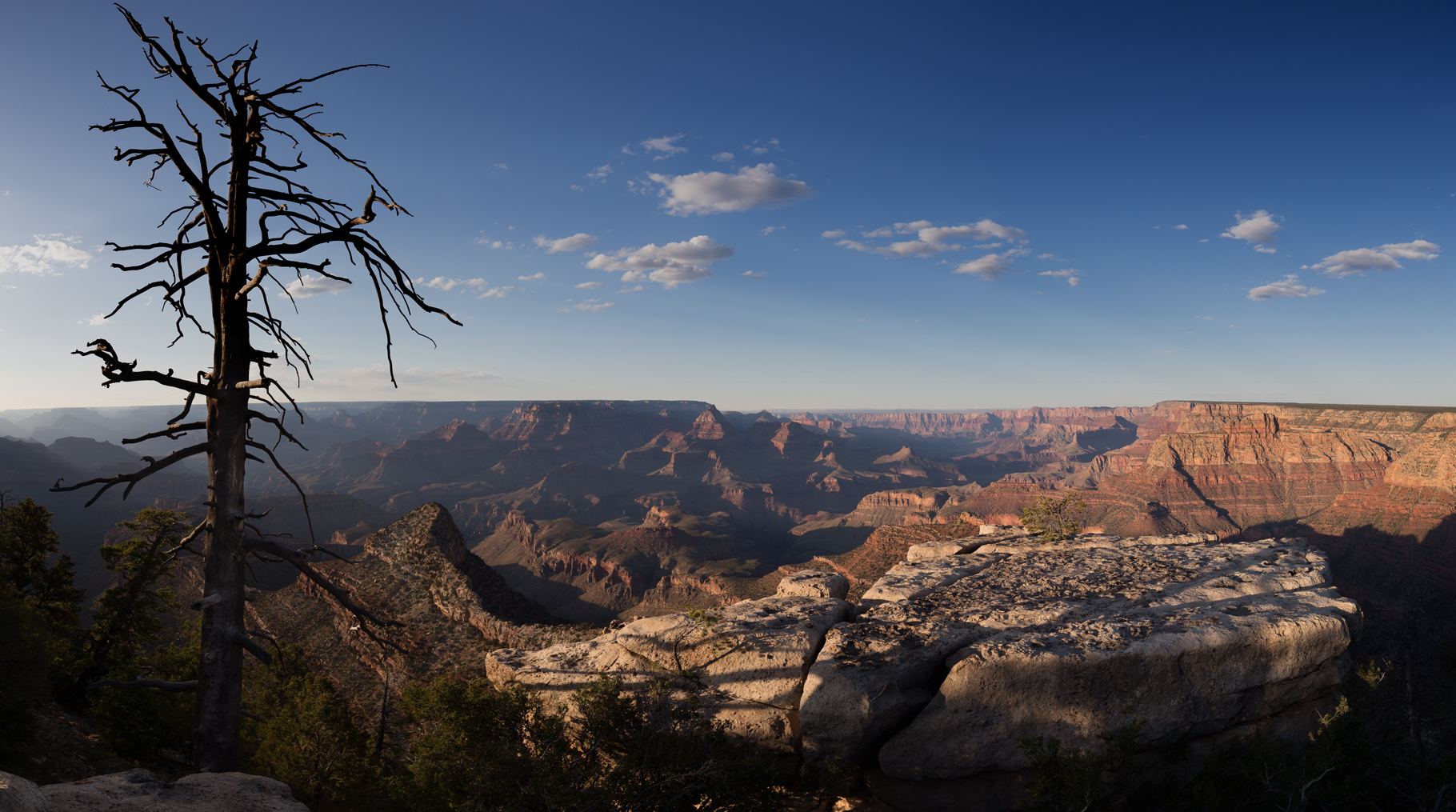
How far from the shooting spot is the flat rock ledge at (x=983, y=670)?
40.2ft

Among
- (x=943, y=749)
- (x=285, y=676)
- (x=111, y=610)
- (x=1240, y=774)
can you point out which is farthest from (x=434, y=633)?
(x=1240, y=774)

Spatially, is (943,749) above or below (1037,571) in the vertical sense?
below

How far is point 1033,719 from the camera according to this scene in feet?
40.2

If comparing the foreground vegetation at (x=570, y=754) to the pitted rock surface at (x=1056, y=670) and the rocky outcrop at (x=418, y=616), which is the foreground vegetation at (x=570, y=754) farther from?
the rocky outcrop at (x=418, y=616)

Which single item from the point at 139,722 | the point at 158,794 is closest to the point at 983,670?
the point at 158,794

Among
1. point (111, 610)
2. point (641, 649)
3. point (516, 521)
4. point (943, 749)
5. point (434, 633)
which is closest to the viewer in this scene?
point (943, 749)

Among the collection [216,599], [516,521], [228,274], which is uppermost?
[228,274]

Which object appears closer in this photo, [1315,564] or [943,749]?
[943,749]

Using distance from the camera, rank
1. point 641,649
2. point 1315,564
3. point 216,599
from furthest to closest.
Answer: point 1315,564, point 641,649, point 216,599

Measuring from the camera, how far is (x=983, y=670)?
12.5 metres

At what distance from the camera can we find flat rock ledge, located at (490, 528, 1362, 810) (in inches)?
483

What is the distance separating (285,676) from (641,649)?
21.4m

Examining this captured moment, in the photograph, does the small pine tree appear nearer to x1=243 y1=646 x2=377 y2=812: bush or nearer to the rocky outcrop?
the rocky outcrop

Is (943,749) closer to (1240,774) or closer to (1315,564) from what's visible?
(1240,774)
